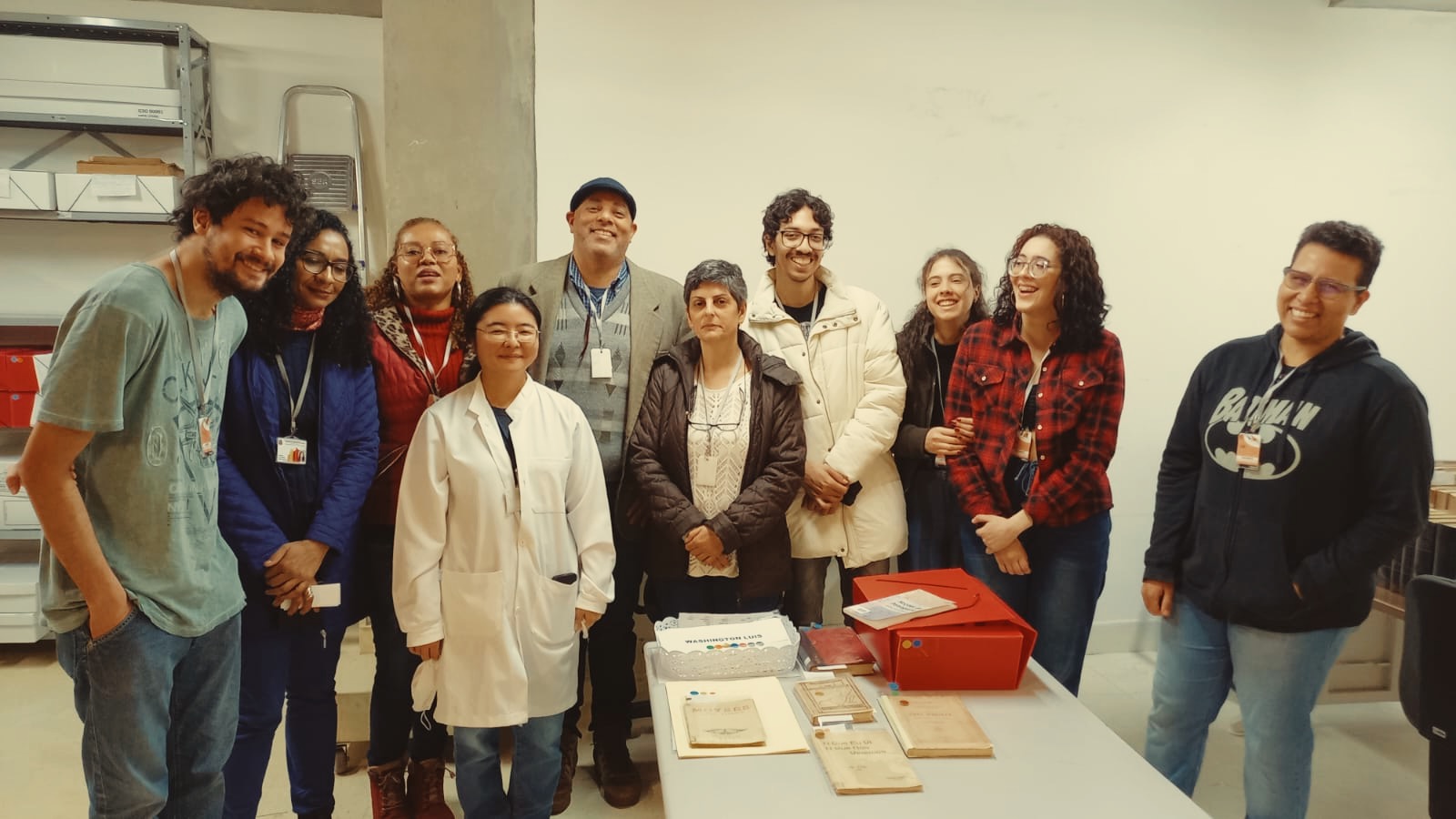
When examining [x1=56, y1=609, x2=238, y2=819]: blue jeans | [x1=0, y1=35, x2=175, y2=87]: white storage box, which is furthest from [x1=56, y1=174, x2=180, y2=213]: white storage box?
[x1=56, y1=609, x2=238, y2=819]: blue jeans

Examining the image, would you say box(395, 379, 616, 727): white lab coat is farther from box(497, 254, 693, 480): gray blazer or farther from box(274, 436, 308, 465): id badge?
box(497, 254, 693, 480): gray blazer

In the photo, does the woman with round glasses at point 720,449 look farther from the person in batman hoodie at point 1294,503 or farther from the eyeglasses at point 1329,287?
the eyeglasses at point 1329,287

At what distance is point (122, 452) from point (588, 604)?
1.00 metres

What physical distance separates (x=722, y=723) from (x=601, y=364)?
3.78 feet

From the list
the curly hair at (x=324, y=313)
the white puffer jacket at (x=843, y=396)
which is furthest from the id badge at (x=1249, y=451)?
the curly hair at (x=324, y=313)

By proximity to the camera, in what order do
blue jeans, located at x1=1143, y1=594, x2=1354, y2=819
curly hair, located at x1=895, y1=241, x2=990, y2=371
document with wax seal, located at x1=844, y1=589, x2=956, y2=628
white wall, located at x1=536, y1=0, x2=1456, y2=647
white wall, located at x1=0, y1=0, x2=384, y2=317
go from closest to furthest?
document with wax seal, located at x1=844, y1=589, x2=956, y2=628 → blue jeans, located at x1=1143, y1=594, x2=1354, y2=819 → curly hair, located at x1=895, y1=241, x2=990, y2=371 → white wall, located at x1=536, y1=0, x2=1456, y2=647 → white wall, located at x1=0, y1=0, x2=384, y2=317

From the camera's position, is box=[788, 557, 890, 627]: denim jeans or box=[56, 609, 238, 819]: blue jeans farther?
box=[788, 557, 890, 627]: denim jeans

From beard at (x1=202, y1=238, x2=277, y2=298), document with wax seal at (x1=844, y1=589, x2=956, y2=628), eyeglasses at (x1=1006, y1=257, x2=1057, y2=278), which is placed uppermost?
eyeglasses at (x1=1006, y1=257, x2=1057, y2=278)

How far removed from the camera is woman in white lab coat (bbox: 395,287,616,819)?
1820 millimetres

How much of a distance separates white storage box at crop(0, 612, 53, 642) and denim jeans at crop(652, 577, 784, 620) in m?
2.92

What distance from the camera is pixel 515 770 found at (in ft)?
6.43

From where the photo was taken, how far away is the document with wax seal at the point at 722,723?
134cm

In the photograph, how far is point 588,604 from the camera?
1932 millimetres

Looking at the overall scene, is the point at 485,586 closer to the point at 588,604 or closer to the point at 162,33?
the point at 588,604
